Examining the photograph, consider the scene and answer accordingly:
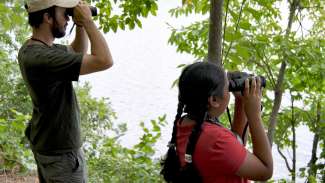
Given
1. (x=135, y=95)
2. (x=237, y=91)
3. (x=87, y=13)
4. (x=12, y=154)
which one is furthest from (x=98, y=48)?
(x=135, y=95)

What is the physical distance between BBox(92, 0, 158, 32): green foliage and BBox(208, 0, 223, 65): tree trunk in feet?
1.46

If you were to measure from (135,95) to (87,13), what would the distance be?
7778 millimetres

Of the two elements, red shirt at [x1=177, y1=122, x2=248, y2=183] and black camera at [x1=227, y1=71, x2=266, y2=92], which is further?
black camera at [x1=227, y1=71, x2=266, y2=92]

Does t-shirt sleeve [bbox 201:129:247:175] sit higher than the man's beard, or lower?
lower

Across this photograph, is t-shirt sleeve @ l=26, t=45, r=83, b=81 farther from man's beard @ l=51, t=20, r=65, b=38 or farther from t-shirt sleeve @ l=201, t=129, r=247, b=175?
t-shirt sleeve @ l=201, t=129, r=247, b=175

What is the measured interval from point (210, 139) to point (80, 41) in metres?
1.03

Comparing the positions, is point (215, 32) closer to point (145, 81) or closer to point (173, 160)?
point (173, 160)

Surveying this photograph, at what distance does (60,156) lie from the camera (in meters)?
1.83

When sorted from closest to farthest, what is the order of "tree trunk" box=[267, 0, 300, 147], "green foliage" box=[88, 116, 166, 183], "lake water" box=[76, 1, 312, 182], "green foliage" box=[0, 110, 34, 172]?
"green foliage" box=[88, 116, 166, 183] → "green foliage" box=[0, 110, 34, 172] → "tree trunk" box=[267, 0, 300, 147] → "lake water" box=[76, 1, 312, 182]

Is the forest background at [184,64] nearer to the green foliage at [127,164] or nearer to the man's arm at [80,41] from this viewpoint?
the green foliage at [127,164]

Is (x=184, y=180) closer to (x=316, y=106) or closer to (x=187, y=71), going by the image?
(x=187, y=71)

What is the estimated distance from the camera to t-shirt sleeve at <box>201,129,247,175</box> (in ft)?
4.15

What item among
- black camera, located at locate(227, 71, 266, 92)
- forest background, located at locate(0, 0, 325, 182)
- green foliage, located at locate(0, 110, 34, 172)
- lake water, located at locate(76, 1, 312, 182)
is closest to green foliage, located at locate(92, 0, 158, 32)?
forest background, located at locate(0, 0, 325, 182)

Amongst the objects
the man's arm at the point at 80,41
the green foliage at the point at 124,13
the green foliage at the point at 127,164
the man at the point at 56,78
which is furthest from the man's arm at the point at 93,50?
the green foliage at the point at 127,164
